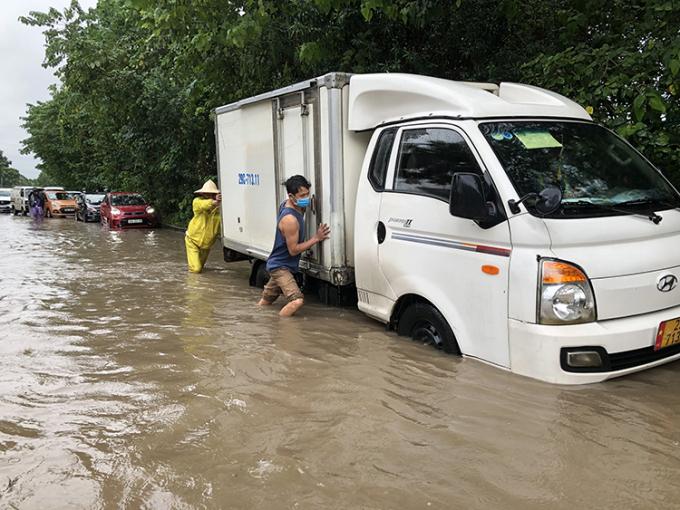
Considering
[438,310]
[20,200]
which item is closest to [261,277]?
[438,310]

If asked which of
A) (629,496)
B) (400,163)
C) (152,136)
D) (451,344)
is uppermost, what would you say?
(152,136)

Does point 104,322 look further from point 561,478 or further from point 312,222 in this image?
point 561,478

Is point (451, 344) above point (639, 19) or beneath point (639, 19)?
beneath

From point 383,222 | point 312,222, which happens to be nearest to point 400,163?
point 383,222

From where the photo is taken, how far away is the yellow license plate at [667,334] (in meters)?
3.77

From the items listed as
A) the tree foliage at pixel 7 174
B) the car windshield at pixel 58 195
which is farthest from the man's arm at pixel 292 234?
the tree foliage at pixel 7 174

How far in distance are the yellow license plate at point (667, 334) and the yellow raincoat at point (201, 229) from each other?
7.08 metres

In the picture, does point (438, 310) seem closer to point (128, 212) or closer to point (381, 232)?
point (381, 232)

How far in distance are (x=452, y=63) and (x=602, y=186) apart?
6686 mm

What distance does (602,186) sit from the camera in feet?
13.5

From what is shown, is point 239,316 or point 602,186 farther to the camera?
point 239,316

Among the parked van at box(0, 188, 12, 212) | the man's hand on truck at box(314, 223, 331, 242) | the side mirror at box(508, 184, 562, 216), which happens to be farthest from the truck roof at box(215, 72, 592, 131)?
the parked van at box(0, 188, 12, 212)

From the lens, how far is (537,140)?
4254 millimetres

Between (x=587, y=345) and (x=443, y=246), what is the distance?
1.19m
